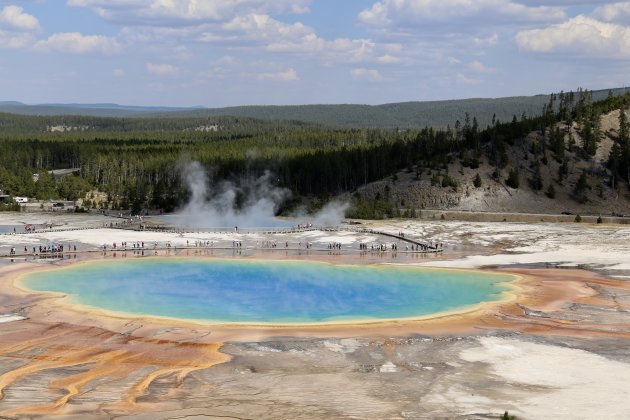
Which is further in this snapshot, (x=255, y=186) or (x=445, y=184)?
(x=255, y=186)

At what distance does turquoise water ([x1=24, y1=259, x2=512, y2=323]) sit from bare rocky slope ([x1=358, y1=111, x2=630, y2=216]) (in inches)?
1569

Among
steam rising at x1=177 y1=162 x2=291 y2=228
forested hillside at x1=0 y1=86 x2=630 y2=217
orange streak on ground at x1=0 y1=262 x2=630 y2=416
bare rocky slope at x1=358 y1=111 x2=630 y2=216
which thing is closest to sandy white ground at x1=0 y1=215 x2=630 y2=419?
orange streak on ground at x1=0 y1=262 x2=630 y2=416

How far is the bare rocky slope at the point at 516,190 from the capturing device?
94.6 m

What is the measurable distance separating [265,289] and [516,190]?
180ft

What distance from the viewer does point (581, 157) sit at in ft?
339

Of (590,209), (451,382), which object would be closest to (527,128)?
(590,209)

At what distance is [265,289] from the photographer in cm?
4903

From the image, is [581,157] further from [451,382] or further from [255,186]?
[451,382]

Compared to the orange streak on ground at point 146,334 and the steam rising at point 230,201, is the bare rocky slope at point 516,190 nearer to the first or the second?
the steam rising at point 230,201

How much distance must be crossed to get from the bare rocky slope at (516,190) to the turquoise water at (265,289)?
3986cm

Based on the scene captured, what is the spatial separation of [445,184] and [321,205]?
1471 cm

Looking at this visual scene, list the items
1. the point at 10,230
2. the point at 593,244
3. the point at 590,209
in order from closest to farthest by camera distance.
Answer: the point at 593,244, the point at 10,230, the point at 590,209

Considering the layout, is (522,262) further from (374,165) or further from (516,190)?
(374,165)

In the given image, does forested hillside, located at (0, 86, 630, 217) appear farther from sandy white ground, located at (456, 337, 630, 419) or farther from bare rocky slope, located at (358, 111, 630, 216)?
sandy white ground, located at (456, 337, 630, 419)
